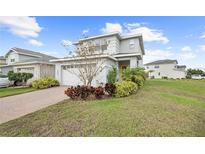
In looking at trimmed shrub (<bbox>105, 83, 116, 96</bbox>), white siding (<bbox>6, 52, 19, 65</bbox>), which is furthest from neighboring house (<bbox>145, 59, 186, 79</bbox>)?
trimmed shrub (<bbox>105, 83, 116, 96</bbox>)

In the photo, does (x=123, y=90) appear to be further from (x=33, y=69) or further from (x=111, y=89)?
(x=33, y=69)

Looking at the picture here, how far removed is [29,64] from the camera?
19000 millimetres

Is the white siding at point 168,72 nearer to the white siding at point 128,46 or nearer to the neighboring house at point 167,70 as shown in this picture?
the neighboring house at point 167,70

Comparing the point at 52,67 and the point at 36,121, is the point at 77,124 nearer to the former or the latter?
the point at 36,121

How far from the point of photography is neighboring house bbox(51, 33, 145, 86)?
13.8 m

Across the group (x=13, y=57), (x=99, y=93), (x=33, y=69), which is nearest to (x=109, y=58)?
(x=99, y=93)

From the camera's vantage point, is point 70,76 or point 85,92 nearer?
point 85,92

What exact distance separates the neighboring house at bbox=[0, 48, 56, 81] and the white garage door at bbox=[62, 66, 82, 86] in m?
3.99

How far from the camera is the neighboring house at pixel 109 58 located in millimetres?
13794

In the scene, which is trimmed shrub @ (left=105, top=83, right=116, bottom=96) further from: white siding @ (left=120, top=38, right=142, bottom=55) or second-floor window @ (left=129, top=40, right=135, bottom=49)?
second-floor window @ (left=129, top=40, right=135, bottom=49)

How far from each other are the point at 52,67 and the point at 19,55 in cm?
715

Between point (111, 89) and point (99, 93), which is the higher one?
point (111, 89)

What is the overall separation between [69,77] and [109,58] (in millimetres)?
4811
